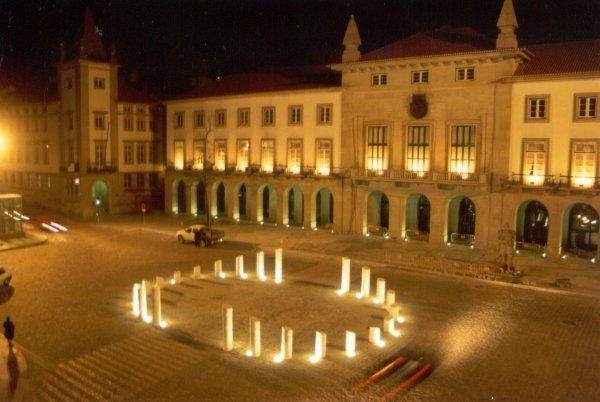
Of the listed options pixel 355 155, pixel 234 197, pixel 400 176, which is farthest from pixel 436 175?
→ pixel 234 197

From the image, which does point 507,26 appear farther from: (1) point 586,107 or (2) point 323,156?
(2) point 323,156

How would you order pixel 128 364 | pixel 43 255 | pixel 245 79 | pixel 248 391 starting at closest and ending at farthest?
pixel 248 391 → pixel 128 364 → pixel 43 255 → pixel 245 79

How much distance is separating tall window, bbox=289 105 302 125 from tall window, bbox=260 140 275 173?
9.00 ft

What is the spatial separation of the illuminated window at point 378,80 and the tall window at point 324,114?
4224mm

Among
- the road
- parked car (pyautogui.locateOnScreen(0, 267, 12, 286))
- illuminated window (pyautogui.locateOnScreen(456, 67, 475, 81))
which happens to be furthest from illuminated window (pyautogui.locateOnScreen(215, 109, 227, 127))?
parked car (pyautogui.locateOnScreen(0, 267, 12, 286))

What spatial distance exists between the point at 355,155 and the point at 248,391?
28.5 meters

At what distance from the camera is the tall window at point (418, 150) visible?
38.8 metres

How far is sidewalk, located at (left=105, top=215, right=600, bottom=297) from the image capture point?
94.2ft

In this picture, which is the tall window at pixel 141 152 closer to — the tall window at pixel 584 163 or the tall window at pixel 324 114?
the tall window at pixel 324 114

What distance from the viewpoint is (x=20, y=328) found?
20.7 metres

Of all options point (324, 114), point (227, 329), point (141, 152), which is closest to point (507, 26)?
point (324, 114)

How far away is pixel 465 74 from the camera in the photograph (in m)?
36.8

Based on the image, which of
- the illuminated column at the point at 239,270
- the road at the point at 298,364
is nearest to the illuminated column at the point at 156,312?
the road at the point at 298,364

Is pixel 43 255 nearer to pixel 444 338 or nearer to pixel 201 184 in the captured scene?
pixel 201 184
